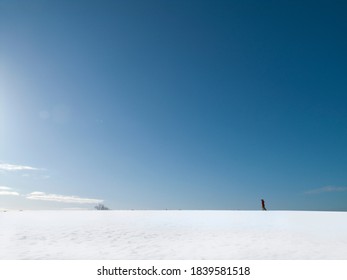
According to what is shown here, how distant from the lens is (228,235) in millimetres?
13406

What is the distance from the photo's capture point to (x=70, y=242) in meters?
11.5
